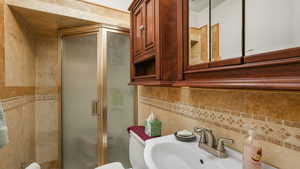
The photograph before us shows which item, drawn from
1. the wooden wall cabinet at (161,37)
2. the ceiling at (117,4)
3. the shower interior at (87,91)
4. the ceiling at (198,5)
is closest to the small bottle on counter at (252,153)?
the wooden wall cabinet at (161,37)

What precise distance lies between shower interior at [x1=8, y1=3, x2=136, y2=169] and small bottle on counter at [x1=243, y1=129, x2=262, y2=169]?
1.46m

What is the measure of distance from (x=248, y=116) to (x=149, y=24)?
851 mm

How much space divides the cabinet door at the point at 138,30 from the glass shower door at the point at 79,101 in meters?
0.65

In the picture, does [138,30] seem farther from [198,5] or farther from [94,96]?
[94,96]

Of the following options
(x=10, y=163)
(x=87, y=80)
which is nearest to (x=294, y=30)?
(x=87, y=80)

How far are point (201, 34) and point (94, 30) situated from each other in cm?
135

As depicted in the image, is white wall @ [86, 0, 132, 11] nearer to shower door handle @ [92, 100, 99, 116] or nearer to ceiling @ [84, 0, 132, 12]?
ceiling @ [84, 0, 132, 12]

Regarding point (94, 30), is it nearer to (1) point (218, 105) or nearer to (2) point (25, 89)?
(2) point (25, 89)

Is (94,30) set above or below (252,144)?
above

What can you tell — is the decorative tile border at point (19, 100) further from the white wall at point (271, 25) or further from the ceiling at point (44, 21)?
the white wall at point (271, 25)

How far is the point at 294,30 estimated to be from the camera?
1.44 ft

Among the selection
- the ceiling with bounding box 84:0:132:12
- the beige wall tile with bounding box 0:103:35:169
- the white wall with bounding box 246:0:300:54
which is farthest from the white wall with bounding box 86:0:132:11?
the white wall with bounding box 246:0:300:54

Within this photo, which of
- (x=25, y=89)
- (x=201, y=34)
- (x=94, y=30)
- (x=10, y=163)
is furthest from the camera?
(x=94, y=30)

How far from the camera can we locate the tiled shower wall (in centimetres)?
114
